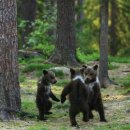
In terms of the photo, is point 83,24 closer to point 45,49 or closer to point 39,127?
point 45,49

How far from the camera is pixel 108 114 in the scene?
1437cm

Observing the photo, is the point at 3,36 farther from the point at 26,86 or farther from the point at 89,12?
the point at 89,12

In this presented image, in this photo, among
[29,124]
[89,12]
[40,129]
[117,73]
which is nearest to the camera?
[40,129]

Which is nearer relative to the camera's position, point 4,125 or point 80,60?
point 4,125

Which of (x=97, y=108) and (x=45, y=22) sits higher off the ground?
(x=45, y=22)

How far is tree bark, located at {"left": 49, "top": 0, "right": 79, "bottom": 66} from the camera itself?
22.5m

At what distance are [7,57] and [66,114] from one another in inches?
95.8

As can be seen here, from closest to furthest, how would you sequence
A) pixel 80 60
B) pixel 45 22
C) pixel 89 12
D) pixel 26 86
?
pixel 26 86, pixel 80 60, pixel 45 22, pixel 89 12

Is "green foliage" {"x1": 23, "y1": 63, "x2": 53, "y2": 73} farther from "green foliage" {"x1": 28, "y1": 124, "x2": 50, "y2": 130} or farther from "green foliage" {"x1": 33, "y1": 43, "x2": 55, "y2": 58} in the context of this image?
"green foliage" {"x1": 28, "y1": 124, "x2": 50, "y2": 130}

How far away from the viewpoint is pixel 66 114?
47.9 ft

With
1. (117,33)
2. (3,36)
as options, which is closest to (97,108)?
(3,36)

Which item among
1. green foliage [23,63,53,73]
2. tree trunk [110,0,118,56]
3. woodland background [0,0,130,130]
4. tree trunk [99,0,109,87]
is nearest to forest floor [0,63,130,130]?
woodland background [0,0,130,130]

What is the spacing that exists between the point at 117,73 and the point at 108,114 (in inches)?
289

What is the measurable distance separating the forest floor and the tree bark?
8.51 feet
